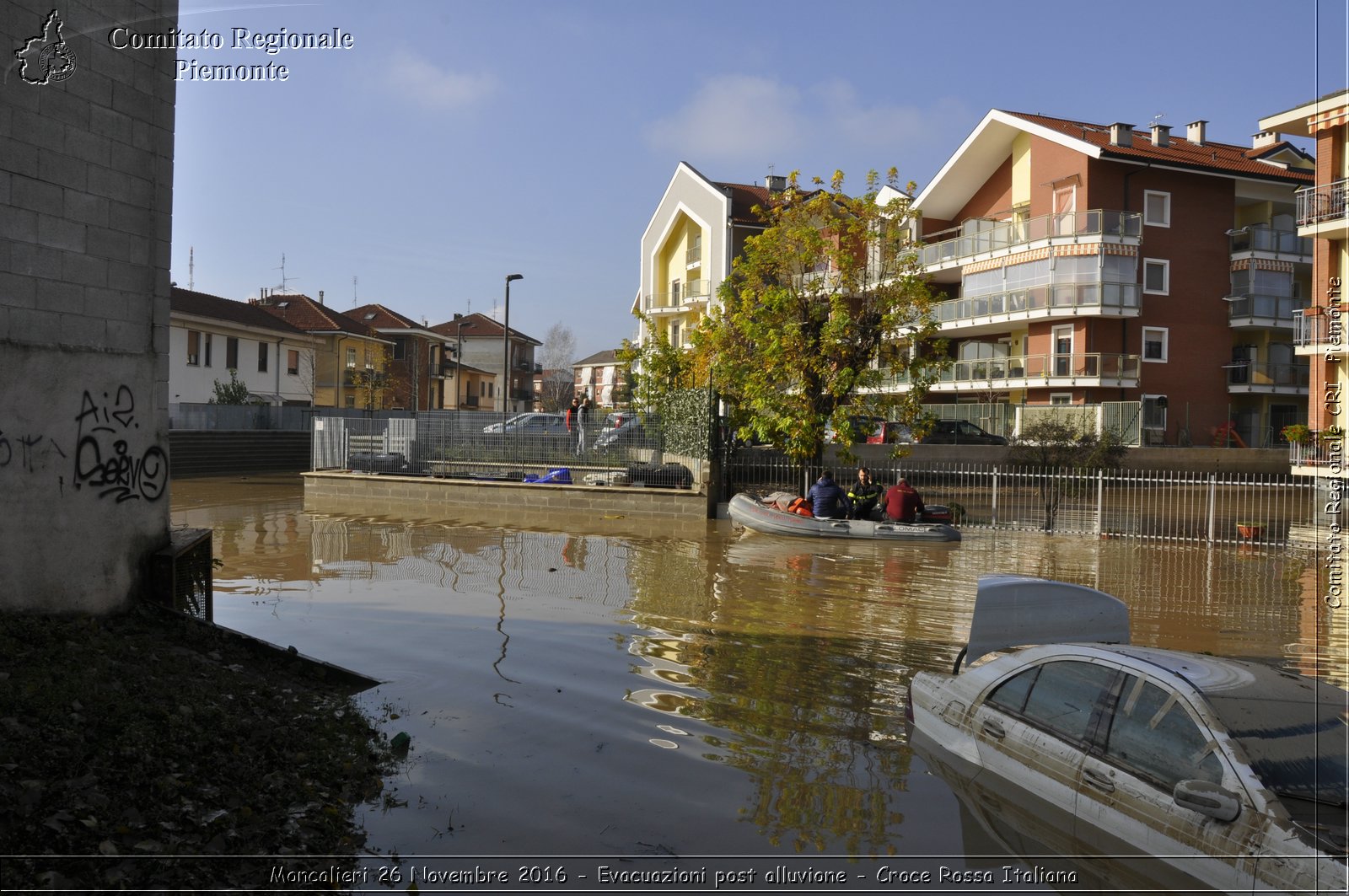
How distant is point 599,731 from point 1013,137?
43.0 meters

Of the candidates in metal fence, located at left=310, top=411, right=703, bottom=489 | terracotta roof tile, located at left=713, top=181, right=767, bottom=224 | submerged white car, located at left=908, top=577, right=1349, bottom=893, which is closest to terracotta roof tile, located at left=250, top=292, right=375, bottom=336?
terracotta roof tile, located at left=713, top=181, right=767, bottom=224

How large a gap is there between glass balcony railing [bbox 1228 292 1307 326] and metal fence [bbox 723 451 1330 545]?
526 inches

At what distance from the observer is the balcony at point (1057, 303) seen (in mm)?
39656

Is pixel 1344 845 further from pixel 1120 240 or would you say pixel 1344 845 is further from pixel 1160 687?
pixel 1120 240

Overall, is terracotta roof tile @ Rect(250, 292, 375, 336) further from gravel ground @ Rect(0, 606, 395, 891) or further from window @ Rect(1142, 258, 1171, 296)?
gravel ground @ Rect(0, 606, 395, 891)

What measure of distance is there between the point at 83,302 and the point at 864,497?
50.7ft

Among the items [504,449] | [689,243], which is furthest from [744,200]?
[504,449]

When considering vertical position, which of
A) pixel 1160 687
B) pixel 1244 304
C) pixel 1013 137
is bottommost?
pixel 1160 687

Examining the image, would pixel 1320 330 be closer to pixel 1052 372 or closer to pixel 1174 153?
pixel 1052 372

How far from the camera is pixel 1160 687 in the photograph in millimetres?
5031

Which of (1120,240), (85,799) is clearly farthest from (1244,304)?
(85,799)

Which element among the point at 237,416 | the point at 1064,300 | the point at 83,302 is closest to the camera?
the point at 83,302

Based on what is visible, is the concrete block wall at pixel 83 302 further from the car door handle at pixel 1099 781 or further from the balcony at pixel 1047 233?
the balcony at pixel 1047 233

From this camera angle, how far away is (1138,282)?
40.7 meters
